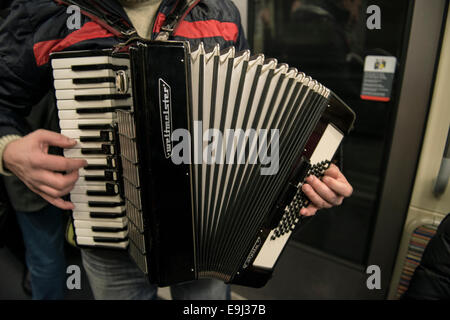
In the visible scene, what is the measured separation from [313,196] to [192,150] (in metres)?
0.36

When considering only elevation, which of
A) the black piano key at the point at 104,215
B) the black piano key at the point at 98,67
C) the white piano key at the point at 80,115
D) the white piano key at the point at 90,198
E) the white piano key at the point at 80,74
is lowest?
the black piano key at the point at 104,215

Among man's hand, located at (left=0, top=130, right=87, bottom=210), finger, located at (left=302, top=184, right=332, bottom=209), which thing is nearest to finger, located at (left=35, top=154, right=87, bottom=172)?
man's hand, located at (left=0, top=130, right=87, bottom=210)

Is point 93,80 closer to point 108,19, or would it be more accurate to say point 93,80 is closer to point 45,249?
point 108,19

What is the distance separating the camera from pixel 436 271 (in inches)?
40.1

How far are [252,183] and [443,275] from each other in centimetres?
77

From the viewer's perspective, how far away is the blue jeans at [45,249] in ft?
4.55

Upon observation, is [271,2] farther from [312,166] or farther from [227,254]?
[227,254]

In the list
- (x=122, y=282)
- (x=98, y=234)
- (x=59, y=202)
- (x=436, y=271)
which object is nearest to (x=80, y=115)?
(x=59, y=202)

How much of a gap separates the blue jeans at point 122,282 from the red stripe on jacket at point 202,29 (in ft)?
2.37

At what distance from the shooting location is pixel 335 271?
166cm

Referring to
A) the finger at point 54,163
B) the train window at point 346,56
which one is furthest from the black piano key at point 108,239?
the train window at point 346,56

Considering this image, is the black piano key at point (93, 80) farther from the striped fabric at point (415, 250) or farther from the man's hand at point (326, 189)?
the striped fabric at point (415, 250)
